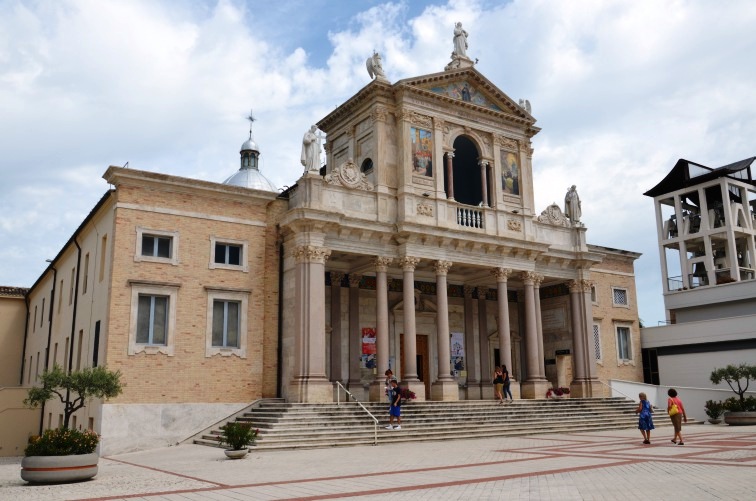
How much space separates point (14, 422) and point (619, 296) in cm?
3158

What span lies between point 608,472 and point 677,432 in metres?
7.10

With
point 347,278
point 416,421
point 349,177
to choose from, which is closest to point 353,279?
point 347,278

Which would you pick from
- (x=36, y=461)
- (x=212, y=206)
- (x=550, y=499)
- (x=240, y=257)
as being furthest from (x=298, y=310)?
(x=550, y=499)

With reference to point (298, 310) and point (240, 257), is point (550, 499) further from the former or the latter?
point (240, 257)

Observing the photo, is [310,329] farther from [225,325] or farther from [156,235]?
[156,235]

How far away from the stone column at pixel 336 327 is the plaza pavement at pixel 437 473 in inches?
328

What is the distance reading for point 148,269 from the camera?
79.3ft

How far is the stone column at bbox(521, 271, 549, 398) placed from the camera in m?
30.3

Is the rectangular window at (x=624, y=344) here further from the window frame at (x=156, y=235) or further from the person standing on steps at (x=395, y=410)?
the window frame at (x=156, y=235)

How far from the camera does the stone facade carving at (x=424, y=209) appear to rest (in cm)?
2862

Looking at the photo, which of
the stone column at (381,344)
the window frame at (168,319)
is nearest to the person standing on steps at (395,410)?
the stone column at (381,344)

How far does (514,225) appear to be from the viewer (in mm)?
31359

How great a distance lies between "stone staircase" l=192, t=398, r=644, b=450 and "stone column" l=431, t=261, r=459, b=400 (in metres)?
1.26

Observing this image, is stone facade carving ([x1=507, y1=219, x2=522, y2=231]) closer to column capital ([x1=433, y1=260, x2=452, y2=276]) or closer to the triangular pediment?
column capital ([x1=433, y1=260, x2=452, y2=276])
